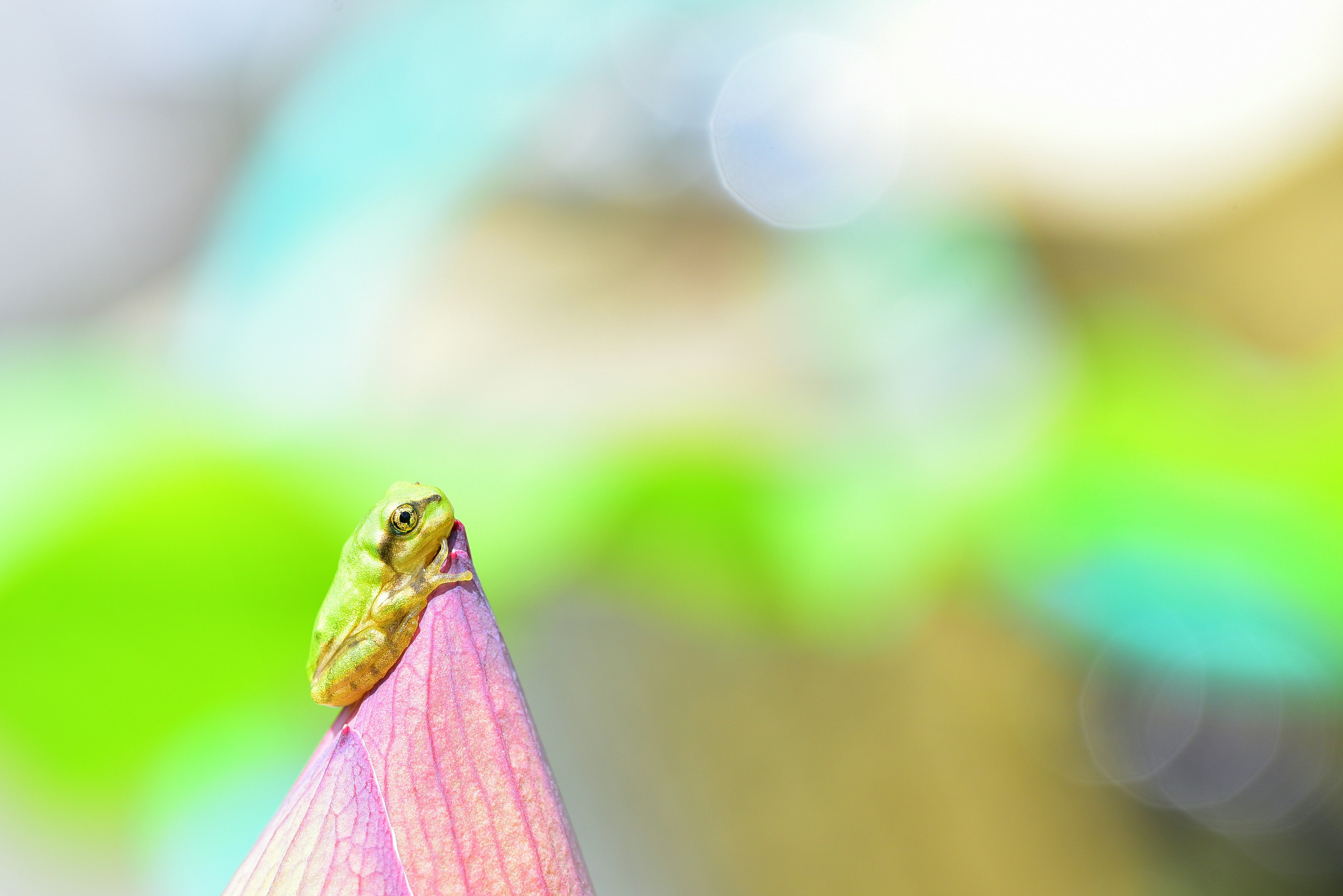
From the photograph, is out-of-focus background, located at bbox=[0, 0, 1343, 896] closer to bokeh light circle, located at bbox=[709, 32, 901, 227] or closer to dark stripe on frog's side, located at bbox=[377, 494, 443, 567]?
bokeh light circle, located at bbox=[709, 32, 901, 227]

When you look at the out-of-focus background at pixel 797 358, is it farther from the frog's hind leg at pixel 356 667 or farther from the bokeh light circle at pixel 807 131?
the frog's hind leg at pixel 356 667

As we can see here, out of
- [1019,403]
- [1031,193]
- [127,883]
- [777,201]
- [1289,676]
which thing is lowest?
[1289,676]

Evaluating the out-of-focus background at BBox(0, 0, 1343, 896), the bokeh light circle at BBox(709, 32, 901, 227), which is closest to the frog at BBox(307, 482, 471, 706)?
the out-of-focus background at BBox(0, 0, 1343, 896)

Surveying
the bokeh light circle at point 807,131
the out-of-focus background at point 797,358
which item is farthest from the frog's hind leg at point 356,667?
the bokeh light circle at point 807,131

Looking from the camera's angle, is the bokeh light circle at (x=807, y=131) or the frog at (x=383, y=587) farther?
the bokeh light circle at (x=807, y=131)

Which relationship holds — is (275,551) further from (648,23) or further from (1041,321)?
(1041,321)

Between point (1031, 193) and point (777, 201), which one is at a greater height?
point (777, 201)

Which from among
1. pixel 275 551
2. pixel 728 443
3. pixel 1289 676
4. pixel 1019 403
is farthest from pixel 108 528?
pixel 1289 676
